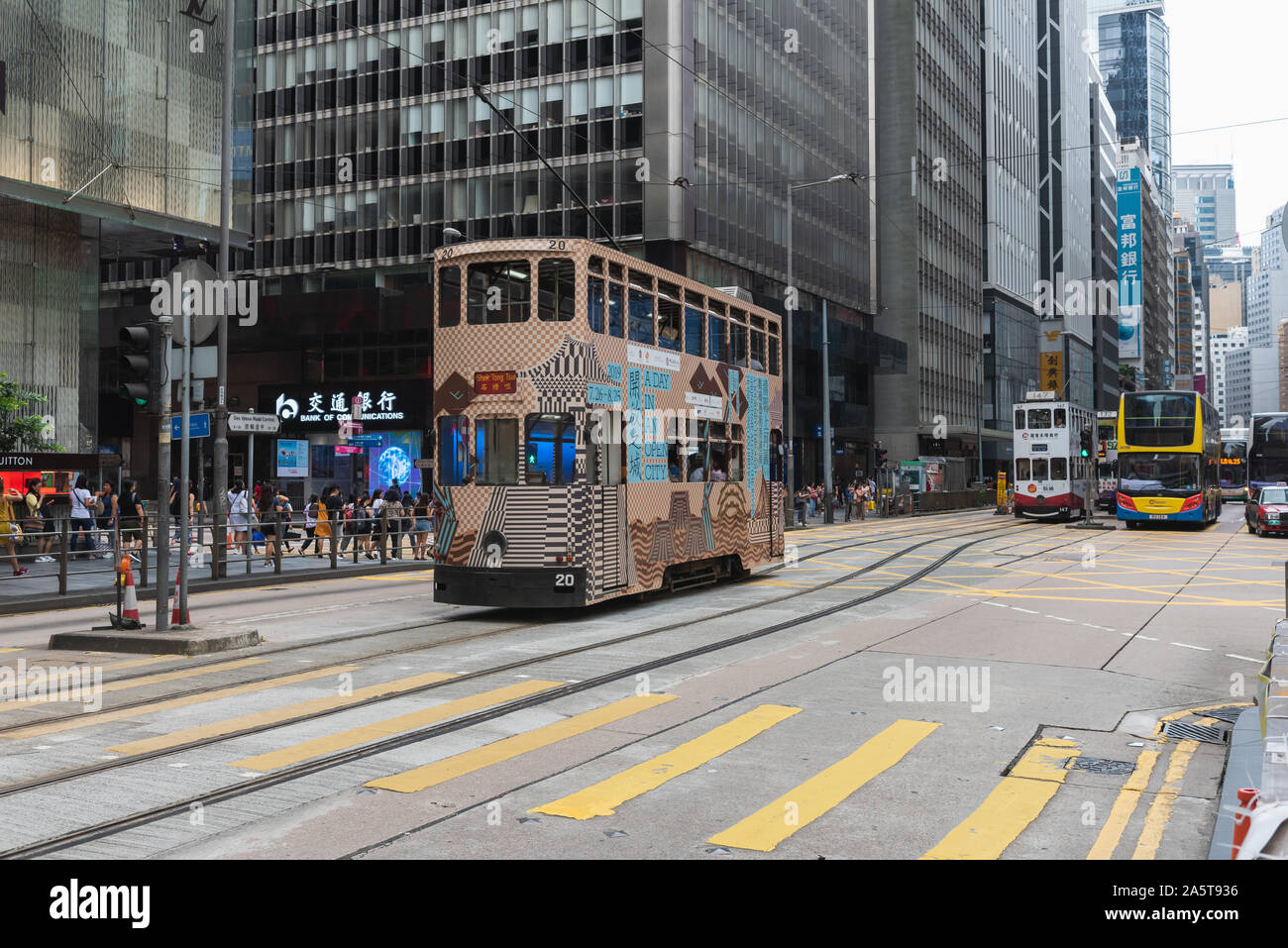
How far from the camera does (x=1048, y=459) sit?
42188 mm

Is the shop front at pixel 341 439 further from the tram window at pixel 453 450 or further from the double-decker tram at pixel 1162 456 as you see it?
the tram window at pixel 453 450

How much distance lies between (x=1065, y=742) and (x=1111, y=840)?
227 centimetres

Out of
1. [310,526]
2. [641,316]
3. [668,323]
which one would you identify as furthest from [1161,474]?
[641,316]

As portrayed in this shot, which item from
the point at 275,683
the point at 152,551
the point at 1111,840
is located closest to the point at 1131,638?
the point at 1111,840

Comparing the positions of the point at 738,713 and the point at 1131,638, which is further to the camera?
the point at 1131,638

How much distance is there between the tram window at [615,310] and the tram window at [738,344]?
3996 millimetres

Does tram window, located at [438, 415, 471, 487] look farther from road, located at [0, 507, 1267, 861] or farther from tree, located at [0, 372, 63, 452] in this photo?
tree, located at [0, 372, 63, 452]

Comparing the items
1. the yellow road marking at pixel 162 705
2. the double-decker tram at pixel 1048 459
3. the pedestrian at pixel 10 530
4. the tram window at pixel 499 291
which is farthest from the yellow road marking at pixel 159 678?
the double-decker tram at pixel 1048 459

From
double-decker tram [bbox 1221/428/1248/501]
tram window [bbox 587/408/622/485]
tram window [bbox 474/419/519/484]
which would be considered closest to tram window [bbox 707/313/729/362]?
tram window [bbox 587/408/622/485]

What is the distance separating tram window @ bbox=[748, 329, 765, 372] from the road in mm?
5479

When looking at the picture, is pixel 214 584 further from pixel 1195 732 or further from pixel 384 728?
pixel 1195 732

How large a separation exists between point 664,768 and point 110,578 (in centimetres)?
1563
